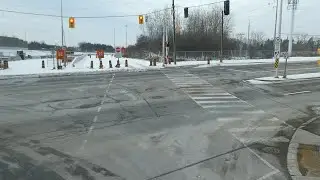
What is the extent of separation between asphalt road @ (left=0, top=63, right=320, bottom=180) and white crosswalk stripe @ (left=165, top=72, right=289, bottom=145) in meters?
0.04

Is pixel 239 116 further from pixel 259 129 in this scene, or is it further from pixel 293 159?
pixel 293 159

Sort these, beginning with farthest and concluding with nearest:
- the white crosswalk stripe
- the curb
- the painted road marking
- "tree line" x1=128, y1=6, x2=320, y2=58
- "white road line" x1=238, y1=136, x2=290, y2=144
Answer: "tree line" x1=128, y1=6, x2=320, y2=58
the white crosswalk stripe
"white road line" x1=238, y1=136, x2=290, y2=144
the painted road marking
the curb

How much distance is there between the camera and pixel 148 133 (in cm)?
1177

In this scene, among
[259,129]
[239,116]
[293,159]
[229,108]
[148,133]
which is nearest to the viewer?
[293,159]

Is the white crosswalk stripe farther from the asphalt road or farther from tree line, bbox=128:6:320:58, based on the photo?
tree line, bbox=128:6:320:58

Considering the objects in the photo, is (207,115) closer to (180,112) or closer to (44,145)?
(180,112)

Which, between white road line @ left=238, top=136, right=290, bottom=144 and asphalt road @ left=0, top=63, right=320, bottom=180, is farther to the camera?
white road line @ left=238, top=136, right=290, bottom=144

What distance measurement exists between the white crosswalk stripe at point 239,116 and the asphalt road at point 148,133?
36 millimetres

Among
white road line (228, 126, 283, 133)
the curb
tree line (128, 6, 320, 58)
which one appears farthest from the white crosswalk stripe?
tree line (128, 6, 320, 58)

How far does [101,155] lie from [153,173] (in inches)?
69.3

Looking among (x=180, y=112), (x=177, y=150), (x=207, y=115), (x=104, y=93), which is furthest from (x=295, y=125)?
(x=104, y=93)

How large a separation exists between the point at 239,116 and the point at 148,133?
447 centimetres

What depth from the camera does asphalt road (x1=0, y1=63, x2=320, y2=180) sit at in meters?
8.24

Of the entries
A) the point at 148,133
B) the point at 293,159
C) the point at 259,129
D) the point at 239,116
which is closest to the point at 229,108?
the point at 239,116
